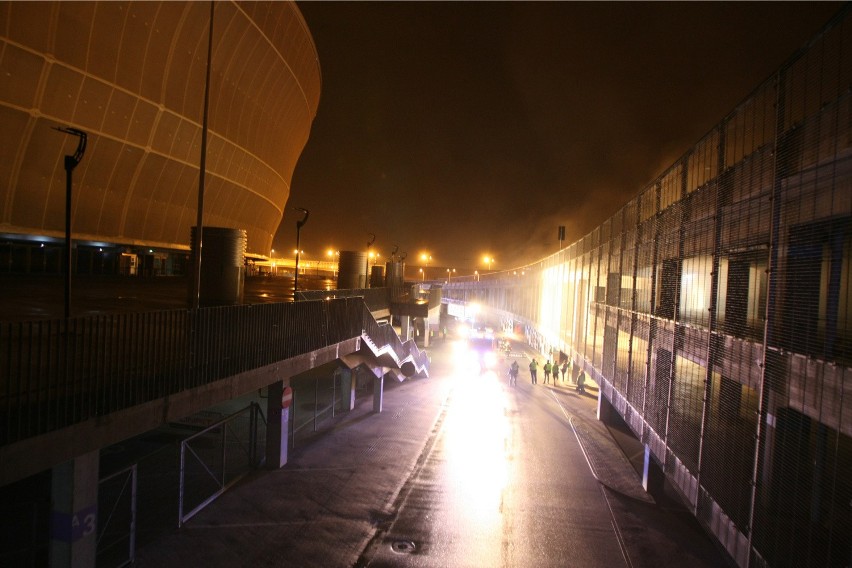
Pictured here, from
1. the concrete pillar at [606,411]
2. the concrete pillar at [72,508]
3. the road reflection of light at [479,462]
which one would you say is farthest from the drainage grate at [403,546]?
the concrete pillar at [606,411]

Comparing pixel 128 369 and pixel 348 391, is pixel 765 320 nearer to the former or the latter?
pixel 128 369

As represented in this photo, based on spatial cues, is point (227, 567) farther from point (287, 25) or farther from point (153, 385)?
point (287, 25)

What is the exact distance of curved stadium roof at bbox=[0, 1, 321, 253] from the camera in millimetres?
17625

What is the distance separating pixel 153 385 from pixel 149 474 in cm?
657

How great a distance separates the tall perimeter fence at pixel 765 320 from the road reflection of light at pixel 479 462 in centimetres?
403

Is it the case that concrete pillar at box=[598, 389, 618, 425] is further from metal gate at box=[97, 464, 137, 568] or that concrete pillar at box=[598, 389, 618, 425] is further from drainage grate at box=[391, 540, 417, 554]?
metal gate at box=[97, 464, 137, 568]

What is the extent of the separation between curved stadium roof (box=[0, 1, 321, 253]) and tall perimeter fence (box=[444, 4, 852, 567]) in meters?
21.7

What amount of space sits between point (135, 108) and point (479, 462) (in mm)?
21891

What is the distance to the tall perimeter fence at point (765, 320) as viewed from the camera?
Answer: 504 centimetres

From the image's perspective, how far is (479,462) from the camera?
14.6 metres

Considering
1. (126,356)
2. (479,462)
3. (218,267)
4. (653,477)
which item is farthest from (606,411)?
(126,356)

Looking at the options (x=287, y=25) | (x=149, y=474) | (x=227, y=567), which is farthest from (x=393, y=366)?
(x=287, y=25)

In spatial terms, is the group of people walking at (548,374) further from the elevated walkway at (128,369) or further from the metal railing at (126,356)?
the metal railing at (126,356)

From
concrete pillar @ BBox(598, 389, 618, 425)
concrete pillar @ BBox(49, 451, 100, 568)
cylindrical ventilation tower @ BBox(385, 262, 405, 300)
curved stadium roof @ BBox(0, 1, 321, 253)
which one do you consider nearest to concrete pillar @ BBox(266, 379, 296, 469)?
concrete pillar @ BBox(49, 451, 100, 568)
